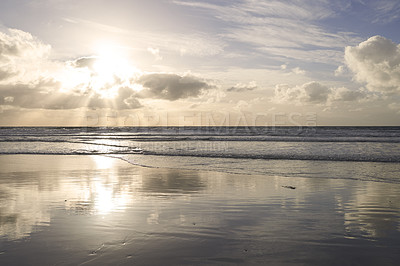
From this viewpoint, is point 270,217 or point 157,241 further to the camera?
point 270,217

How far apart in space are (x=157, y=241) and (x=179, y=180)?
7200mm

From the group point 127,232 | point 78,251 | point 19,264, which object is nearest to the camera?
point 19,264

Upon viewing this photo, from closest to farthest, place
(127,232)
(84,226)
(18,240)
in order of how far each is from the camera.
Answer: (18,240)
(127,232)
(84,226)

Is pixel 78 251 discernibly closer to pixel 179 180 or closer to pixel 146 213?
pixel 146 213

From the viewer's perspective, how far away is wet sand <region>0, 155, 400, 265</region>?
16.6 feet

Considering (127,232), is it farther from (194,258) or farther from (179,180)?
(179,180)

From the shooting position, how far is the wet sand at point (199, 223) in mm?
5047

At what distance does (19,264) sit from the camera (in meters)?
4.71

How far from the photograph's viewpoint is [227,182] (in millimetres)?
12266

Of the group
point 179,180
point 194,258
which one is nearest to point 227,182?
point 179,180

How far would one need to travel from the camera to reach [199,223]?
6.81 metres

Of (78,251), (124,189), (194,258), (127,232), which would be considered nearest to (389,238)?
(194,258)

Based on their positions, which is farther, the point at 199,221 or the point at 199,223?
the point at 199,221

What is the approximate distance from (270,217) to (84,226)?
4062 millimetres
